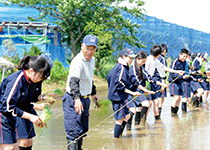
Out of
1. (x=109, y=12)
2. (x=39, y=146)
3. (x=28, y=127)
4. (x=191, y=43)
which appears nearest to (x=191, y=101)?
(x=39, y=146)

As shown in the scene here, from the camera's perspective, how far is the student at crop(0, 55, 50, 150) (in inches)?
129

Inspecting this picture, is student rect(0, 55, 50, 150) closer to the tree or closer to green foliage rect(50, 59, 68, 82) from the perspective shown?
green foliage rect(50, 59, 68, 82)

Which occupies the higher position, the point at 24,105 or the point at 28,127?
the point at 24,105

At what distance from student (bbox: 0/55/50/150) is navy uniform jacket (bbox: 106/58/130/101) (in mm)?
2317

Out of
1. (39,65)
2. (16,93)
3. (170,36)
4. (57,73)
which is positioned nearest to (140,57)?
(39,65)

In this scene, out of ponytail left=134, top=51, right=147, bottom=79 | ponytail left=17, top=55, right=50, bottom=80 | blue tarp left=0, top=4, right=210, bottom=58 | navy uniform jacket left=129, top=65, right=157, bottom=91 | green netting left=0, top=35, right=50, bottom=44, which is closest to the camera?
ponytail left=17, top=55, right=50, bottom=80

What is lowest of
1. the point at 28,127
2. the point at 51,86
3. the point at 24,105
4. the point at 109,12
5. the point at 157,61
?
the point at 51,86

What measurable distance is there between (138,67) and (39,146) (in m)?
2.81

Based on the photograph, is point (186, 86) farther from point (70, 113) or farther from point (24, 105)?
point (24, 105)

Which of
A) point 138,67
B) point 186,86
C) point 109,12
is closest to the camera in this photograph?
point 138,67

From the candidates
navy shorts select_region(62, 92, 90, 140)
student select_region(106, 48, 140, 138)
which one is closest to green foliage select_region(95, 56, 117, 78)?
student select_region(106, 48, 140, 138)

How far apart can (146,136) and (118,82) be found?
1.57 meters

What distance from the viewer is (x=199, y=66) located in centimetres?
1023

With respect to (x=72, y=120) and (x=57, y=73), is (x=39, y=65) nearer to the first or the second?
(x=72, y=120)
